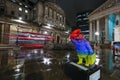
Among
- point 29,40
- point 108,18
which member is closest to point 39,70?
point 29,40

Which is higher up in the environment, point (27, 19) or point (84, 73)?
point (27, 19)

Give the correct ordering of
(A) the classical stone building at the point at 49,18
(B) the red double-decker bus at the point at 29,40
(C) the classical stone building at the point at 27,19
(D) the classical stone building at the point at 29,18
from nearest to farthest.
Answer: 1. (B) the red double-decker bus at the point at 29,40
2. (C) the classical stone building at the point at 27,19
3. (D) the classical stone building at the point at 29,18
4. (A) the classical stone building at the point at 49,18

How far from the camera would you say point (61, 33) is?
56719mm

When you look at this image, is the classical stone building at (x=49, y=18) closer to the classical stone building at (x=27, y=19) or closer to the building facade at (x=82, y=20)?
the classical stone building at (x=27, y=19)

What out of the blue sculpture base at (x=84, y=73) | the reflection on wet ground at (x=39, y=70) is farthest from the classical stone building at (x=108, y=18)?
the blue sculpture base at (x=84, y=73)

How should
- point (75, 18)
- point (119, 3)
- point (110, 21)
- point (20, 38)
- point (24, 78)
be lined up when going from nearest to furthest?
point (24, 78) → point (20, 38) → point (119, 3) → point (110, 21) → point (75, 18)

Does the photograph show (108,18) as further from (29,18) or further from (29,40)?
(29,40)

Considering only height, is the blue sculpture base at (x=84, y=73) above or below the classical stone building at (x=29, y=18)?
below

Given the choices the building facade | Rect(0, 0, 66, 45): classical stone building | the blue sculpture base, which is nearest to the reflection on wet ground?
the blue sculpture base

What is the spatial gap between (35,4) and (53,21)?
10.5 metres

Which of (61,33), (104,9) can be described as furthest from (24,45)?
(104,9)

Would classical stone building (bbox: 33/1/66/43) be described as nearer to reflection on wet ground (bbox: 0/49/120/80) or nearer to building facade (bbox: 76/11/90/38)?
reflection on wet ground (bbox: 0/49/120/80)

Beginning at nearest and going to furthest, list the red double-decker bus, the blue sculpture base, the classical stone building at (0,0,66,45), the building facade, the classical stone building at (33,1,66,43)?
1. the blue sculpture base
2. the red double-decker bus
3. the classical stone building at (0,0,66,45)
4. the classical stone building at (33,1,66,43)
5. the building facade

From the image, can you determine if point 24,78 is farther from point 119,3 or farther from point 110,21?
point 110,21
